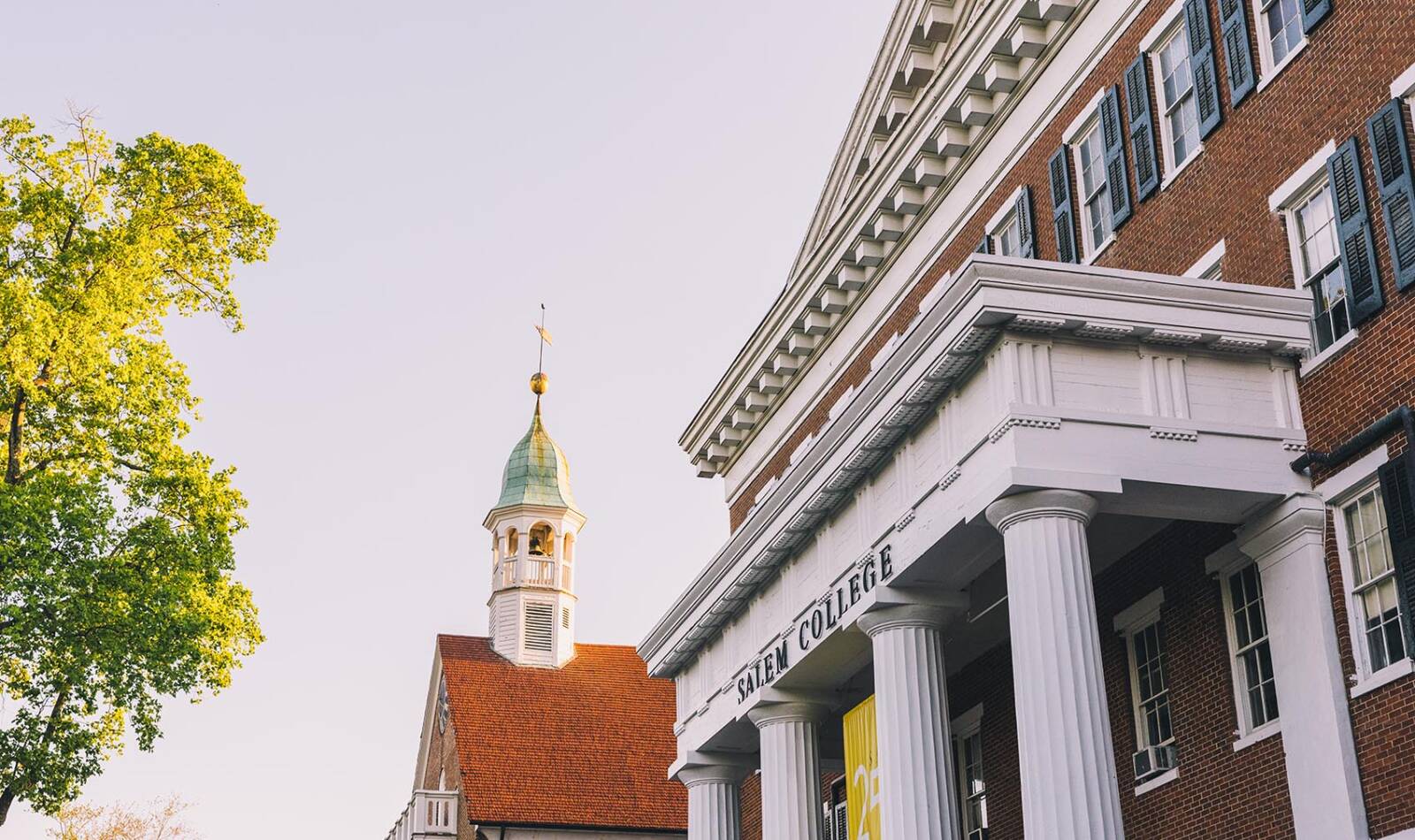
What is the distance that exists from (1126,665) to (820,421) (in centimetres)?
1218

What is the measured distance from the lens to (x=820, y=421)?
31.6 metres

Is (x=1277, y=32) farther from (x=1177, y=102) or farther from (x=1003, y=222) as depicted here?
(x=1003, y=222)

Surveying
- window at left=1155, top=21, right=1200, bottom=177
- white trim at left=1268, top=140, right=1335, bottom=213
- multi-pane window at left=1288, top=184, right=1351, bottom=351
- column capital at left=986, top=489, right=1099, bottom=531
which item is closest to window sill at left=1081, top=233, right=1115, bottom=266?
window at left=1155, top=21, right=1200, bottom=177

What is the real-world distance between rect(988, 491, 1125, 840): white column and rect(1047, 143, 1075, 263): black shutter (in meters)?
6.99

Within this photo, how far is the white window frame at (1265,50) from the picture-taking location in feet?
59.9

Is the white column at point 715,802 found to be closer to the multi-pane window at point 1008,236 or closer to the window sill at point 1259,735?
the multi-pane window at point 1008,236

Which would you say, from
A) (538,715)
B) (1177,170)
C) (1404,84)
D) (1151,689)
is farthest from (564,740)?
(1404,84)

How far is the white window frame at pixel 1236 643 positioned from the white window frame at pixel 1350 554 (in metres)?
0.94

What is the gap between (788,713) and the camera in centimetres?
2223

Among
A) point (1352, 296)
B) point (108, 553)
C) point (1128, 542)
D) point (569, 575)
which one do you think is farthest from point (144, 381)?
point (569, 575)

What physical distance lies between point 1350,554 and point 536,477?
154 feet

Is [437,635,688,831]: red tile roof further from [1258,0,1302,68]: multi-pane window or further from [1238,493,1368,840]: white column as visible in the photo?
[1258,0,1302,68]: multi-pane window

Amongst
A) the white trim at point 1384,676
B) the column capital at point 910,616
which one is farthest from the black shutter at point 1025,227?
the white trim at point 1384,676

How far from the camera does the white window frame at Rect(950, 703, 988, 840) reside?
937 inches
